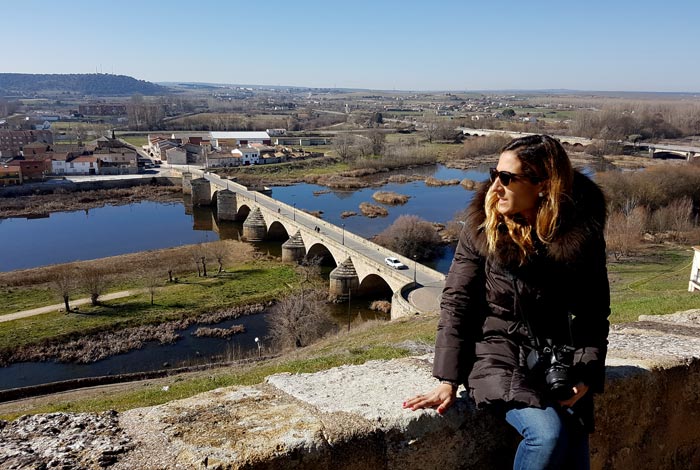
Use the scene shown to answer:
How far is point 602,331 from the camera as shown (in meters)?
2.33

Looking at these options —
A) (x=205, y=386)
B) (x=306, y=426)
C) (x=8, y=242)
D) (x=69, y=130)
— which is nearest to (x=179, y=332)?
(x=205, y=386)

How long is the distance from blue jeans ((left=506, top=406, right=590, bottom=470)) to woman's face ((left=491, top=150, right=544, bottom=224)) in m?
0.84

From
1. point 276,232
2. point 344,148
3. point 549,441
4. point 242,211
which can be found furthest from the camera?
point 344,148

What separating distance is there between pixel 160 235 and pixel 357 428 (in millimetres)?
35328

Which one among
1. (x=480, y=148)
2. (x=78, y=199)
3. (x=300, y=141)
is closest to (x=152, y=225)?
(x=78, y=199)

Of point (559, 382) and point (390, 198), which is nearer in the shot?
point (559, 382)

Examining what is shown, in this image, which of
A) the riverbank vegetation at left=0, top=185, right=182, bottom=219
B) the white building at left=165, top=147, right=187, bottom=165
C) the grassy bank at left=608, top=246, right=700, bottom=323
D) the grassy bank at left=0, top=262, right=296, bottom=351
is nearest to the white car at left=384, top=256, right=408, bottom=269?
the grassy bank at left=0, top=262, right=296, bottom=351

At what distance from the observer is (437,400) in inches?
96.7

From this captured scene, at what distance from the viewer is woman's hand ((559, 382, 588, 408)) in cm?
223

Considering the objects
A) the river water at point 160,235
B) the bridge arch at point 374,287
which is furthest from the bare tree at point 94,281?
the bridge arch at point 374,287

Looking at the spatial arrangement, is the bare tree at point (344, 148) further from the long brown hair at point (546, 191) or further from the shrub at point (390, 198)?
the long brown hair at point (546, 191)

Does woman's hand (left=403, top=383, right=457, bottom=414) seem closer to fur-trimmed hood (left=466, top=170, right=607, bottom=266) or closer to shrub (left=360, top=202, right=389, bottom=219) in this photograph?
fur-trimmed hood (left=466, top=170, right=607, bottom=266)

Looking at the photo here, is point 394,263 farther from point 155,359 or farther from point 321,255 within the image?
point 155,359

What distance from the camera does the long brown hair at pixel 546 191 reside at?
7.55ft
